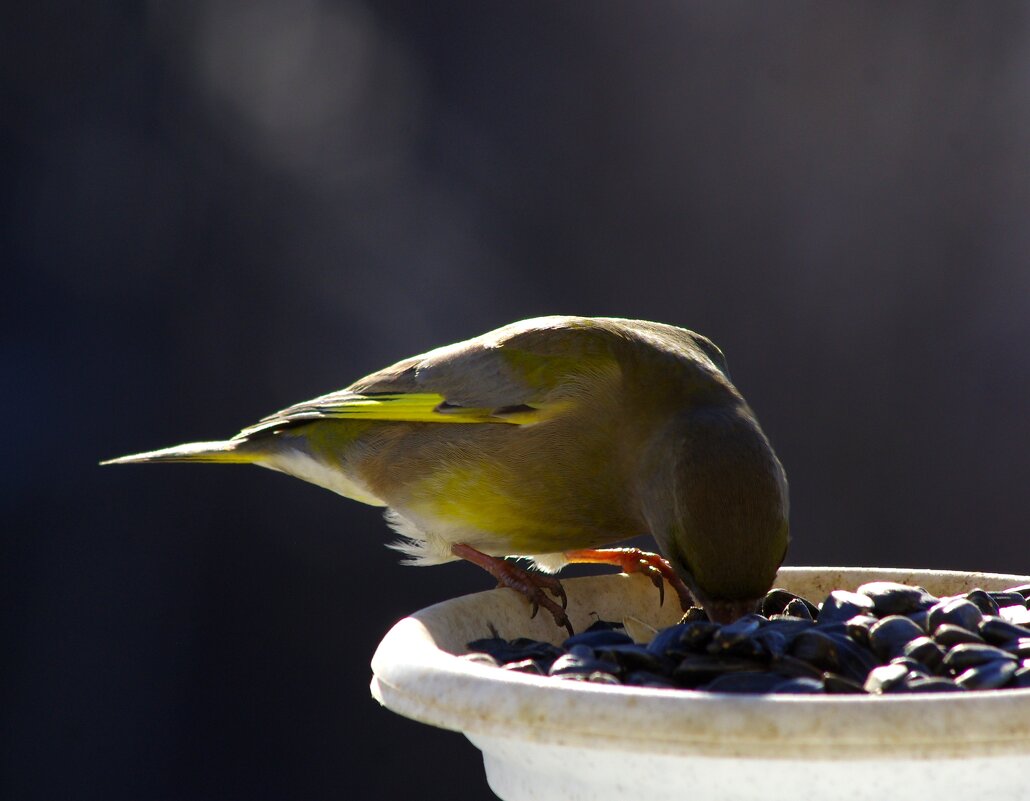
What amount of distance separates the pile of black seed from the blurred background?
3.61 metres

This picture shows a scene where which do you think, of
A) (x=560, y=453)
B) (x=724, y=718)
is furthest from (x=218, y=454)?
(x=724, y=718)

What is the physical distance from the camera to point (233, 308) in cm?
592

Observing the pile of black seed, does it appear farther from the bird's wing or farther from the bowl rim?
the bird's wing

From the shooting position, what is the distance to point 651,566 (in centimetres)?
312

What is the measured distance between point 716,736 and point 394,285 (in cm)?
474

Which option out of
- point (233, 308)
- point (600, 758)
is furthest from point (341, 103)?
point (600, 758)

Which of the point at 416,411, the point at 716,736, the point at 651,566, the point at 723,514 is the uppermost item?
the point at 416,411

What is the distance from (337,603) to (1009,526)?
3.25 metres

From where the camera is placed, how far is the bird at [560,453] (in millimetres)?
2648

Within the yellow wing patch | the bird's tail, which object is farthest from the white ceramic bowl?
the bird's tail

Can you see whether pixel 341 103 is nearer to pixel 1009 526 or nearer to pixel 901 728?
pixel 1009 526

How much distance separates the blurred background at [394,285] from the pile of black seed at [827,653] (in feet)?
11.9

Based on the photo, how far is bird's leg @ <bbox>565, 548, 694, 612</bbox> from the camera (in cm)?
296

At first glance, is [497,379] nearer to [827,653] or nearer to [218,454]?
[218,454]
